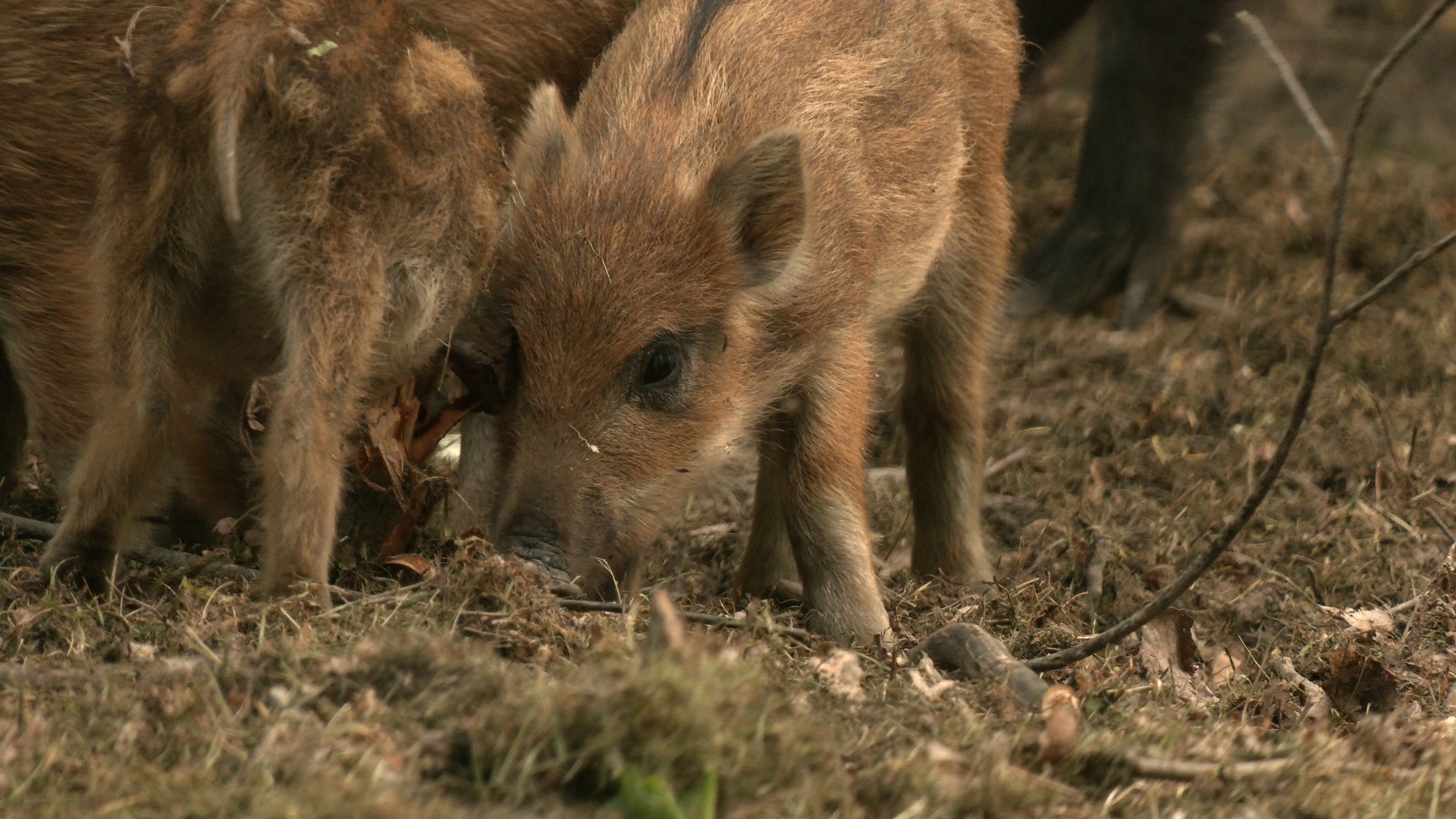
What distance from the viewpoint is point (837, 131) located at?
15.2ft

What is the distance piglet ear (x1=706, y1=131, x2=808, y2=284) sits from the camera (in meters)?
4.30

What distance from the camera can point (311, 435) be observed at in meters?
3.61

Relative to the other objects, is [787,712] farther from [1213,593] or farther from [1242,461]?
[1242,461]

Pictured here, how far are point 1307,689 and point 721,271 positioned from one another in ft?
5.75

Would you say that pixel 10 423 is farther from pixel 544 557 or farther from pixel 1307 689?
pixel 1307 689

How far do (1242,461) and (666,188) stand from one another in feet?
8.99

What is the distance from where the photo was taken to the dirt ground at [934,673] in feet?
9.26

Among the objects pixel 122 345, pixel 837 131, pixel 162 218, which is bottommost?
pixel 122 345

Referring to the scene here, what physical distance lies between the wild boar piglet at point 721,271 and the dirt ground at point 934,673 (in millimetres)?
325

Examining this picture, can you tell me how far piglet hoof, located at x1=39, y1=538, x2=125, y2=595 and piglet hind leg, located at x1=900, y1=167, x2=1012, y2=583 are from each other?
8.54 ft

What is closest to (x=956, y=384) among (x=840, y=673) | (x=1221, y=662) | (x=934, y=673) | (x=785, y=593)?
(x=785, y=593)

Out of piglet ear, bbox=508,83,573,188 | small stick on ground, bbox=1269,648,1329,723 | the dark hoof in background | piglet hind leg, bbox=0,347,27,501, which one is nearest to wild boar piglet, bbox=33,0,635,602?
piglet ear, bbox=508,83,573,188

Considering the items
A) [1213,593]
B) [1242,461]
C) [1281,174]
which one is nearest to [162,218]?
[1213,593]

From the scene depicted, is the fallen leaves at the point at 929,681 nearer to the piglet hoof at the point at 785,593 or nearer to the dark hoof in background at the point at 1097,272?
the piglet hoof at the point at 785,593
